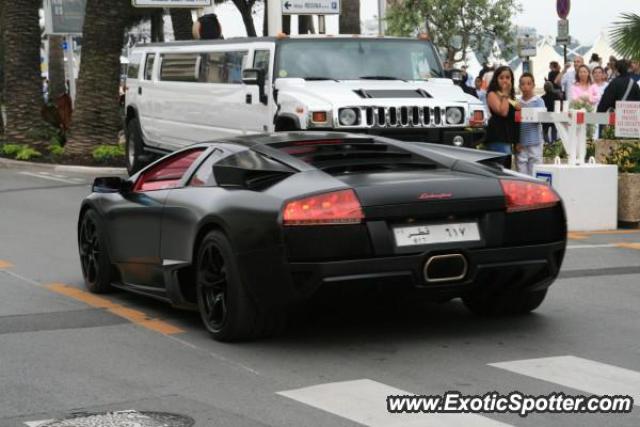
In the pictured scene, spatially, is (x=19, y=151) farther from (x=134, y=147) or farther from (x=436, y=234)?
(x=436, y=234)

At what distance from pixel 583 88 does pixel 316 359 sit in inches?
634

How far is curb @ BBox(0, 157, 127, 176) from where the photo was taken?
24312mm

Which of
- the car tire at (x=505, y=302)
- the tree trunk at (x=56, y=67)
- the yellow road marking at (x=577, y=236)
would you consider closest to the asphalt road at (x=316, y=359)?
the car tire at (x=505, y=302)

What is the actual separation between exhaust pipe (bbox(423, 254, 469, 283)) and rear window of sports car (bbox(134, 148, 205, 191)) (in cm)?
227

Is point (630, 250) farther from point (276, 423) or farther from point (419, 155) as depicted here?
point (276, 423)

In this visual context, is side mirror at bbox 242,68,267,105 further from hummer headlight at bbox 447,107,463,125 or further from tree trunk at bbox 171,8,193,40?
tree trunk at bbox 171,8,193,40

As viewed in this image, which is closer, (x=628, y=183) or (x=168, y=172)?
(x=168, y=172)

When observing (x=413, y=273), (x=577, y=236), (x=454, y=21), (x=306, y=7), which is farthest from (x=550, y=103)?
(x=454, y=21)

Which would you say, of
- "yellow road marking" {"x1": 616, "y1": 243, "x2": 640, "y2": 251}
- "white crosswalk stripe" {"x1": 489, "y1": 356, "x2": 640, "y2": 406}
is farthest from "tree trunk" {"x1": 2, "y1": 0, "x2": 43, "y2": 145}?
"white crosswalk stripe" {"x1": 489, "y1": 356, "x2": 640, "y2": 406}

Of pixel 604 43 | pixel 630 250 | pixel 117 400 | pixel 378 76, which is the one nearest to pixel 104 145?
pixel 378 76

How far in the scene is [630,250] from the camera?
12891 millimetres

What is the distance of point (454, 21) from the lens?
46.3 metres

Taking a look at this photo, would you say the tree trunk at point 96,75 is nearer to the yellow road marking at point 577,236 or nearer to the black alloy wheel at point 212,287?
the yellow road marking at point 577,236

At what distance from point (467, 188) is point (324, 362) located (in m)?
1.32
